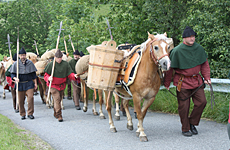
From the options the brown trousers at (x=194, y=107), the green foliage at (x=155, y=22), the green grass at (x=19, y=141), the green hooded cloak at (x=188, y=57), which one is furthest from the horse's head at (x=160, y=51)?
the green foliage at (x=155, y=22)

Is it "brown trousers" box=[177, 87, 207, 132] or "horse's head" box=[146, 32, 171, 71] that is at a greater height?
"horse's head" box=[146, 32, 171, 71]

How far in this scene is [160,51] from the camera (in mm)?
5969

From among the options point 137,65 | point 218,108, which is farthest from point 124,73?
point 218,108

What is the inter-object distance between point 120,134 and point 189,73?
2.23 m

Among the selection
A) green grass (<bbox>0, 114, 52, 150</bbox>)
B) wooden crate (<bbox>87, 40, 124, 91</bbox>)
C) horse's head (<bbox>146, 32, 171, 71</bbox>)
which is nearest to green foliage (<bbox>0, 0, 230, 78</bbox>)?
horse's head (<bbox>146, 32, 171, 71</bbox>)

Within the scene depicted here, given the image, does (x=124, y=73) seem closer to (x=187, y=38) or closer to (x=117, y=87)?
(x=117, y=87)

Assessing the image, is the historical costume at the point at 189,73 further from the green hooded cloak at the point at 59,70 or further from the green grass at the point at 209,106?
the green hooded cloak at the point at 59,70

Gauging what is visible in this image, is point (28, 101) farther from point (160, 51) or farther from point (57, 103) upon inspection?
point (160, 51)

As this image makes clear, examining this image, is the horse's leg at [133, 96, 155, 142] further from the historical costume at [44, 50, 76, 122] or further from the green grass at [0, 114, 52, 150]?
the historical costume at [44, 50, 76, 122]

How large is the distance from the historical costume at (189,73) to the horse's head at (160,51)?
0.62 meters

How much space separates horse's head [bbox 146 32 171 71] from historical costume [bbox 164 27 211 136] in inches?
24.3

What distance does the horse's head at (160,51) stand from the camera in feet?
19.0

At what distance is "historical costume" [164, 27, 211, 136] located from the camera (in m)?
6.50

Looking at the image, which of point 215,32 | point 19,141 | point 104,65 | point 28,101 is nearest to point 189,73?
point 104,65
